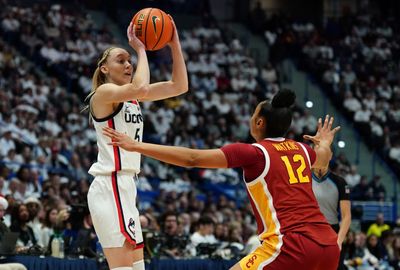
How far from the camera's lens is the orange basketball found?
25.0ft

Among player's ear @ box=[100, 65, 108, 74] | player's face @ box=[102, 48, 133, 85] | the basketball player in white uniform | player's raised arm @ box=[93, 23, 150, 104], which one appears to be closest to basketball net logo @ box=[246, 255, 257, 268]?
the basketball player in white uniform

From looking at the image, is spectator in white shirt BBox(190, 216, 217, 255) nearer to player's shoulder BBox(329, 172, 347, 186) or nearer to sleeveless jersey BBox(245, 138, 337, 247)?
Result: player's shoulder BBox(329, 172, 347, 186)

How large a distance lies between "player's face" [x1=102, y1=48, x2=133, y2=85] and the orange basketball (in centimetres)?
21

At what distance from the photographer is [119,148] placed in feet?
24.2

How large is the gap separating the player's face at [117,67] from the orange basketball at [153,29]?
210 mm

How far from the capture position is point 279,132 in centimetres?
654

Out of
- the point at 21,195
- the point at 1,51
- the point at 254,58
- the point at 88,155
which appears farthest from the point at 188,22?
the point at 21,195

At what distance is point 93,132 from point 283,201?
1542 centimetres

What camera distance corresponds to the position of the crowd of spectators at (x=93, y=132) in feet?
45.5

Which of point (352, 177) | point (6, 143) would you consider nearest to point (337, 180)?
point (6, 143)

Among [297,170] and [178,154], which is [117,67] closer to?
[178,154]

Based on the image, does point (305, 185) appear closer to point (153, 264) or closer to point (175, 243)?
point (153, 264)

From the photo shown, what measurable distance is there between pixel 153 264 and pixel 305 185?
18.8 ft

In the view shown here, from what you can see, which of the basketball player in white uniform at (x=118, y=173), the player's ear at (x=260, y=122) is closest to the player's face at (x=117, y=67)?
the basketball player in white uniform at (x=118, y=173)
